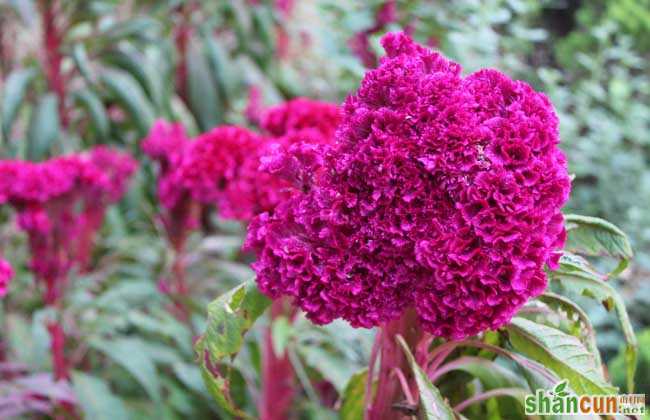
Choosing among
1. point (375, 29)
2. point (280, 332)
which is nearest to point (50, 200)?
point (280, 332)

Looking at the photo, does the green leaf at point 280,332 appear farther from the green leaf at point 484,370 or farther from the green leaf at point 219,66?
the green leaf at point 219,66

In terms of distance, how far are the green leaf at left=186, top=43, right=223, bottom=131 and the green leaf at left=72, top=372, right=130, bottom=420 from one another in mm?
1606

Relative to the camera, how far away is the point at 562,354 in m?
0.77

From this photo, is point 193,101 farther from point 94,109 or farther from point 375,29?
point 375,29

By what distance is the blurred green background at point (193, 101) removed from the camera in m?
1.71

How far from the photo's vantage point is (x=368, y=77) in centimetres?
73

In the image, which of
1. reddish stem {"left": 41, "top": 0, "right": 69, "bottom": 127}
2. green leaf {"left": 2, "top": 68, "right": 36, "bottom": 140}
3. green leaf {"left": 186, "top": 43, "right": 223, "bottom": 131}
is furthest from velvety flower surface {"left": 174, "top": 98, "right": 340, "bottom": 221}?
green leaf {"left": 186, "top": 43, "right": 223, "bottom": 131}

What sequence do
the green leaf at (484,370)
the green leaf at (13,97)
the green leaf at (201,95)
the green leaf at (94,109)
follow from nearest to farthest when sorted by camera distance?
the green leaf at (484,370)
the green leaf at (13,97)
the green leaf at (94,109)
the green leaf at (201,95)

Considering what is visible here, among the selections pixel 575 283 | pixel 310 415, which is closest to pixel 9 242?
pixel 310 415

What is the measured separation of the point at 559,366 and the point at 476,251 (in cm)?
19

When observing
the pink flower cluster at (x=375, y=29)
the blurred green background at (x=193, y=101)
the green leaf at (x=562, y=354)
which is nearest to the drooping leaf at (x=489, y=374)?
the green leaf at (x=562, y=354)

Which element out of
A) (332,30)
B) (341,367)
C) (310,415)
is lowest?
(310,415)

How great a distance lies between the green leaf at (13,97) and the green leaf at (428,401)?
6.26ft

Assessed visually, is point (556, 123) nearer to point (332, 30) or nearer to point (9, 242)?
point (9, 242)
